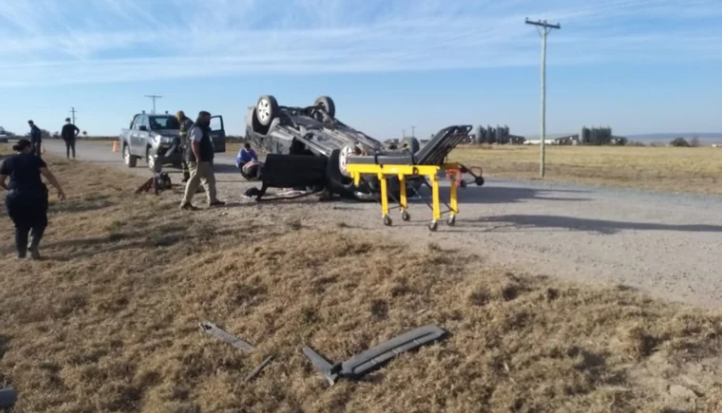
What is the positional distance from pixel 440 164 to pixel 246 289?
296 centimetres

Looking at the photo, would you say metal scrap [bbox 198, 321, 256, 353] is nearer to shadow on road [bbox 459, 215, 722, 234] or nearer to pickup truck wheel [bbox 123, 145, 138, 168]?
shadow on road [bbox 459, 215, 722, 234]

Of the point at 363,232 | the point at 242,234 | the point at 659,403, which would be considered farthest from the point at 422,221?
the point at 659,403

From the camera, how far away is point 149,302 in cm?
837

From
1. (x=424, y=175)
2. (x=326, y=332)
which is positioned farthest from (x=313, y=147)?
(x=326, y=332)

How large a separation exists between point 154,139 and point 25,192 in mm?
11762

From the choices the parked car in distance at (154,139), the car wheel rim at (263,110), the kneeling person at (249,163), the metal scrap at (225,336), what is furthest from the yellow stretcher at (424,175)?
the parked car in distance at (154,139)

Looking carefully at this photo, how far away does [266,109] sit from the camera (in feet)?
51.0

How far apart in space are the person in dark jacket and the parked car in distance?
9342 millimetres

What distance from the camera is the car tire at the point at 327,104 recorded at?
15.9 metres

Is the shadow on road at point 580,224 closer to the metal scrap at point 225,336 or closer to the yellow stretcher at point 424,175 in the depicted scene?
the yellow stretcher at point 424,175

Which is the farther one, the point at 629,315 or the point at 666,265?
the point at 666,265

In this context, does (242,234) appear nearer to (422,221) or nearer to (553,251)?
(422,221)

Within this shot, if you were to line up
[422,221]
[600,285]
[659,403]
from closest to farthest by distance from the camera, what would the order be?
[659,403] < [600,285] < [422,221]

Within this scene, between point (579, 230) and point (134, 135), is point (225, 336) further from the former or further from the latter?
point (134, 135)
